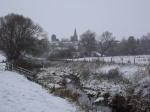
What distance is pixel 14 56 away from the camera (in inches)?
1970

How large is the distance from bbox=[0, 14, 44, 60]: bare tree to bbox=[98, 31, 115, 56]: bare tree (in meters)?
46.8

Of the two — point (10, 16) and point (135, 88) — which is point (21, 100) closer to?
point (135, 88)

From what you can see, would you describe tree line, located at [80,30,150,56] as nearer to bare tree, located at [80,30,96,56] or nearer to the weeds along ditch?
bare tree, located at [80,30,96,56]

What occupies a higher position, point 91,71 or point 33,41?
point 33,41

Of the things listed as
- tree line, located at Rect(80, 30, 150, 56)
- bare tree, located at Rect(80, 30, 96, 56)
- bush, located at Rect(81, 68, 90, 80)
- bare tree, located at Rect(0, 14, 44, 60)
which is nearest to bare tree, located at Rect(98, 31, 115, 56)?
tree line, located at Rect(80, 30, 150, 56)

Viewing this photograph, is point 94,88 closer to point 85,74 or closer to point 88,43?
point 85,74

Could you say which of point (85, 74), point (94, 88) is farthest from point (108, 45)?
A: point (94, 88)

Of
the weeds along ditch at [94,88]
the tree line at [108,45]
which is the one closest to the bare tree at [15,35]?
the weeds along ditch at [94,88]

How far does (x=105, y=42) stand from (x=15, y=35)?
51.5 m

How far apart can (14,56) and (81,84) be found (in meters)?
23.8

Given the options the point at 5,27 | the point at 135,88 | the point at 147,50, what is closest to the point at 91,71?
the point at 135,88

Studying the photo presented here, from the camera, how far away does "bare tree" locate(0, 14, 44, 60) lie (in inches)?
1923

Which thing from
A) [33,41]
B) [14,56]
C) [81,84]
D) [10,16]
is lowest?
[81,84]

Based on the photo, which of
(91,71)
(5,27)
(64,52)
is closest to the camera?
(91,71)
